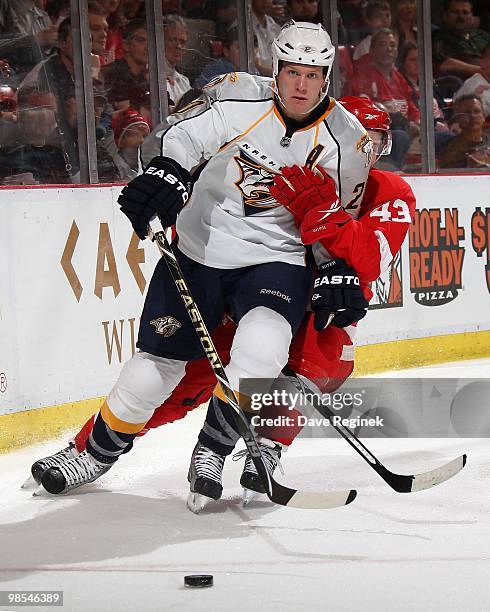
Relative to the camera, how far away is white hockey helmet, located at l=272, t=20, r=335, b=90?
282 cm

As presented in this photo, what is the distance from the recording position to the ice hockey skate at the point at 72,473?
2.98 m

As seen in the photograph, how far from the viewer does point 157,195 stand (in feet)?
9.01

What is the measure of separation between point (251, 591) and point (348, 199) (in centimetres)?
114

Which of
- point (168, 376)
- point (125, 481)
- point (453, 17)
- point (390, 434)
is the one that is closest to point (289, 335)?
point (168, 376)

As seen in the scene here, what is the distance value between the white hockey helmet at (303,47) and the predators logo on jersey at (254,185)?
0.72 feet

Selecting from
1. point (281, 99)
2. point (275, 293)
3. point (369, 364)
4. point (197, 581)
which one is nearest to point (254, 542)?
point (197, 581)

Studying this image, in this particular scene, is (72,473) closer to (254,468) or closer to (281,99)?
(254,468)

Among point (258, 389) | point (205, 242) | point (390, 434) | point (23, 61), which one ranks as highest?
point (23, 61)

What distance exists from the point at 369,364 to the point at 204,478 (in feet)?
7.61

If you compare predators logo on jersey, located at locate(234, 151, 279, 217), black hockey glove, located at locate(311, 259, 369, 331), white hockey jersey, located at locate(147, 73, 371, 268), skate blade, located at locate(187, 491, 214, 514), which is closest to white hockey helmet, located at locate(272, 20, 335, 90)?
white hockey jersey, located at locate(147, 73, 371, 268)

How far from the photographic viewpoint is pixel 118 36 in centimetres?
462

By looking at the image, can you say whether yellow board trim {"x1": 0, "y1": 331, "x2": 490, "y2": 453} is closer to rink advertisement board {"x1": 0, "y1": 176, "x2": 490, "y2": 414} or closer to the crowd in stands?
rink advertisement board {"x1": 0, "y1": 176, "x2": 490, "y2": 414}

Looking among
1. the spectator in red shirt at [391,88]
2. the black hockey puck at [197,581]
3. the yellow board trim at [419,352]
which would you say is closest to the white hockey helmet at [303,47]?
the black hockey puck at [197,581]

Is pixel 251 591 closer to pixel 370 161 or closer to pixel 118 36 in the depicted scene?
pixel 370 161
